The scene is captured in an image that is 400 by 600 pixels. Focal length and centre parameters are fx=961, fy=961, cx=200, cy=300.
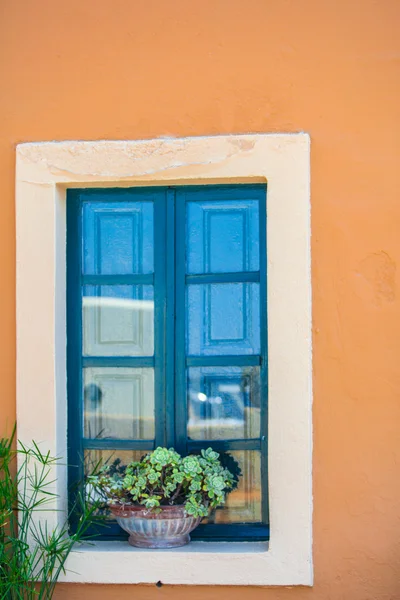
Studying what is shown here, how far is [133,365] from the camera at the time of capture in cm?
403

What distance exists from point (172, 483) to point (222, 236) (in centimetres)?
103

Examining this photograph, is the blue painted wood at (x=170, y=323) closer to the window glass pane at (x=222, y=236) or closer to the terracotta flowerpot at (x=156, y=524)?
the window glass pane at (x=222, y=236)

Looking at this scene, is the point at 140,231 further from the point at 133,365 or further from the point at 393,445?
the point at 393,445

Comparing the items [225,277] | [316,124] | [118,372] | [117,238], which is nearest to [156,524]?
[118,372]

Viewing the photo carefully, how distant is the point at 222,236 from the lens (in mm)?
4012

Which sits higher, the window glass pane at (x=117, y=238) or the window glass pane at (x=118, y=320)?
the window glass pane at (x=117, y=238)

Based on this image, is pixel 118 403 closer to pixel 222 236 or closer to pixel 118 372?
pixel 118 372

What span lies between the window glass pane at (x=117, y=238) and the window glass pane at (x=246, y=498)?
91cm

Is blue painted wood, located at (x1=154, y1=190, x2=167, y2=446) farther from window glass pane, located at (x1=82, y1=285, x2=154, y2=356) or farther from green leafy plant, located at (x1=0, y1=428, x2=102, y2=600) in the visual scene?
green leafy plant, located at (x1=0, y1=428, x2=102, y2=600)

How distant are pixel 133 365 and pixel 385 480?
113 cm

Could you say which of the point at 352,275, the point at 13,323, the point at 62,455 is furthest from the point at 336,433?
the point at 13,323

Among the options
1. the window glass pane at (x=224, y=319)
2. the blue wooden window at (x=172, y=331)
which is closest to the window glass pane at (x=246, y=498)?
the blue wooden window at (x=172, y=331)

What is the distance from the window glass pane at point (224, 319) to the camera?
3984mm

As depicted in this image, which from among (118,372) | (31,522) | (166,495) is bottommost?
(31,522)
